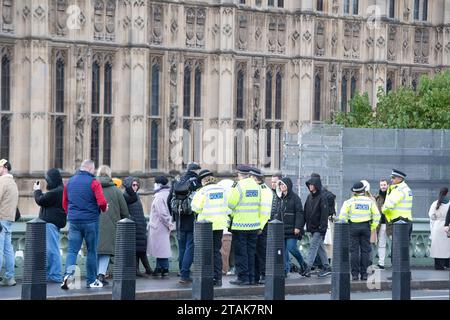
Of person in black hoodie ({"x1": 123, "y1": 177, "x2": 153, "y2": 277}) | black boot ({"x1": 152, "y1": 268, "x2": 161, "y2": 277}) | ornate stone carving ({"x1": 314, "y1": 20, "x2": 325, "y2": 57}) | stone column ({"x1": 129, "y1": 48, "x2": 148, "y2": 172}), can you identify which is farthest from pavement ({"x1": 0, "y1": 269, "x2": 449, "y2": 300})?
ornate stone carving ({"x1": 314, "y1": 20, "x2": 325, "y2": 57})

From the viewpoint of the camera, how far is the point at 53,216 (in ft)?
81.5

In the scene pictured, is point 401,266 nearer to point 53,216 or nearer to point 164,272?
point 164,272

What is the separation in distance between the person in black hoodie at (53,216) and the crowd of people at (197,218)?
16mm

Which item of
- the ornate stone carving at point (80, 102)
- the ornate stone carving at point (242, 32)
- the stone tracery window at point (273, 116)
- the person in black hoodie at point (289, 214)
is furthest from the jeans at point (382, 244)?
the stone tracery window at point (273, 116)

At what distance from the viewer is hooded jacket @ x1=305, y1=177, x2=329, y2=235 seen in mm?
27250

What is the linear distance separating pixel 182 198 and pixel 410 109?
21.2 m

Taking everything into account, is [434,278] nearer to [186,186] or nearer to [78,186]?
[186,186]

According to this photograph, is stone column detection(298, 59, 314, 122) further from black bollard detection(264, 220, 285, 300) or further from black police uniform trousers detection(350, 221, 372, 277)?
black bollard detection(264, 220, 285, 300)

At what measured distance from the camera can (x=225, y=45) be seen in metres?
47.3

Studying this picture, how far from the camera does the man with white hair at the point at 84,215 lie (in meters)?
23.6

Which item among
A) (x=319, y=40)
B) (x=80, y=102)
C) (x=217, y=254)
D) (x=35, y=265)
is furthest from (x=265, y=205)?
(x=319, y=40)

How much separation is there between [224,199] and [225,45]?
23019 mm
